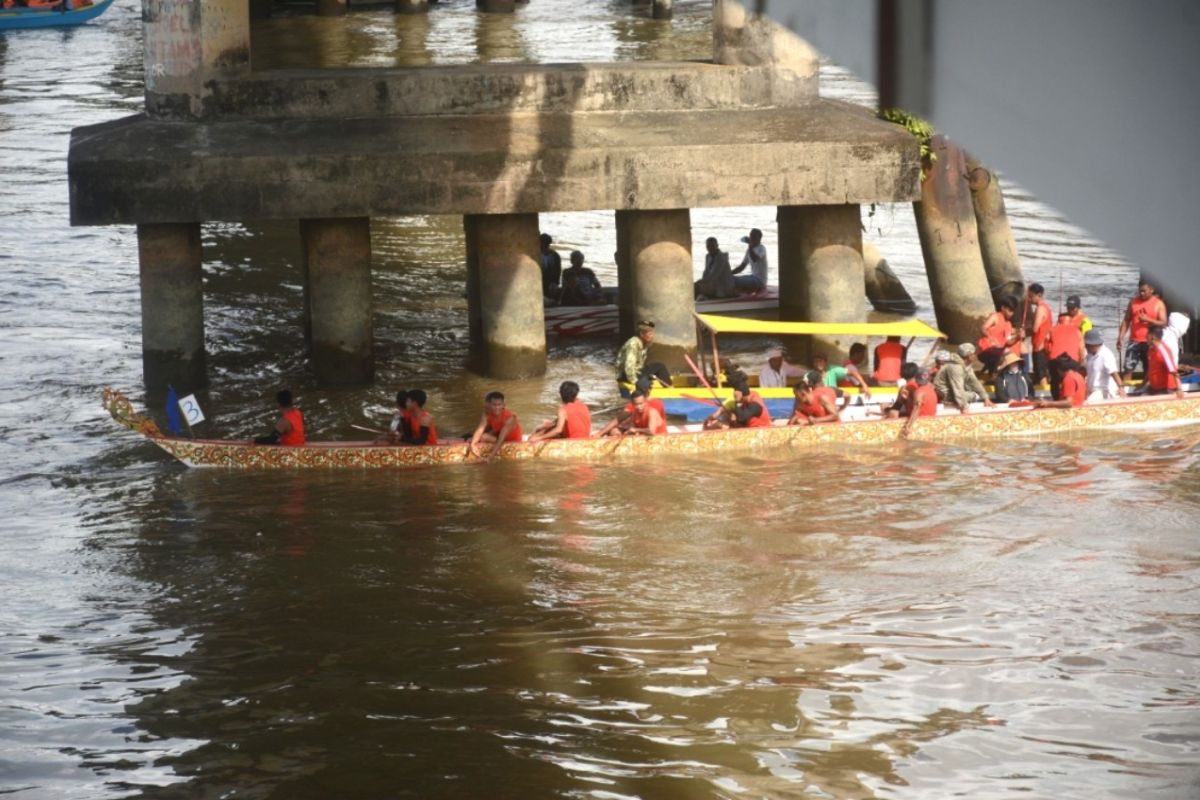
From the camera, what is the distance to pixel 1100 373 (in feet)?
59.3

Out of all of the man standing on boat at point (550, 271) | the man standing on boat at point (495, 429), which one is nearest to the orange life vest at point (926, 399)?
the man standing on boat at point (495, 429)

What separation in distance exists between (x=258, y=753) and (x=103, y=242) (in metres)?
19.4

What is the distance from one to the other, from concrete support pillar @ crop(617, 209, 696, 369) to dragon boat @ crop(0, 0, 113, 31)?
36889mm

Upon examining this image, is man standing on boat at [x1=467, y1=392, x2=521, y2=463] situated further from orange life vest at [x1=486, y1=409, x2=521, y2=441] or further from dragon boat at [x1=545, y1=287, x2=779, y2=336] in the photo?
dragon boat at [x1=545, y1=287, x2=779, y2=336]

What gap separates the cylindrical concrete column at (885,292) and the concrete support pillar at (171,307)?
9.31 m

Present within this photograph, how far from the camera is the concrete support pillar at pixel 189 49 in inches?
714

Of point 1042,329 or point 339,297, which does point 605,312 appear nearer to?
point 339,297

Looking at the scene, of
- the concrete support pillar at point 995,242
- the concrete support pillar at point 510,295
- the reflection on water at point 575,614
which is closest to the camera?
the reflection on water at point 575,614

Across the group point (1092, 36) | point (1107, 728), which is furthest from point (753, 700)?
point (1092, 36)

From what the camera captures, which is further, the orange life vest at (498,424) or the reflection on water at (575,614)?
the orange life vest at (498,424)

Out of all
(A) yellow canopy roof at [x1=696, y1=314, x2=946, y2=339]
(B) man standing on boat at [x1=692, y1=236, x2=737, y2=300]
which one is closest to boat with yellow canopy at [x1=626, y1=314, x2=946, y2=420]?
(A) yellow canopy roof at [x1=696, y1=314, x2=946, y2=339]

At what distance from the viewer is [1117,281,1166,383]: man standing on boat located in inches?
742

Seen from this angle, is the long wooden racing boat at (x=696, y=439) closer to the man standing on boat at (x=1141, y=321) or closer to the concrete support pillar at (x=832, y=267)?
the man standing on boat at (x=1141, y=321)

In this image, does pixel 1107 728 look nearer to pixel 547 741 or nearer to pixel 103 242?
pixel 547 741
